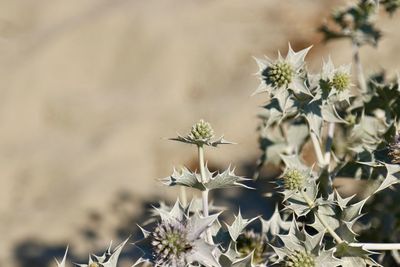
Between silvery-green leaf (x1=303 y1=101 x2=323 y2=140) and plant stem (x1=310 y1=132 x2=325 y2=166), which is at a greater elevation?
silvery-green leaf (x1=303 y1=101 x2=323 y2=140)

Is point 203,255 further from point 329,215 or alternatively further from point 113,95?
point 113,95

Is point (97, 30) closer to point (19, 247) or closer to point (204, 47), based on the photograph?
point (204, 47)

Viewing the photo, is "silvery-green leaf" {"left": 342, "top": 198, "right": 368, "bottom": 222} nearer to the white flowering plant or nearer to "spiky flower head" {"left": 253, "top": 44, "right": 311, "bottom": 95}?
the white flowering plant

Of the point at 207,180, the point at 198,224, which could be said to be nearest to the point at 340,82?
the point at 207,180

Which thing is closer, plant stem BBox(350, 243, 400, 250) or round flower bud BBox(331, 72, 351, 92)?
plant stem BBox(350, 243, 400, 250)

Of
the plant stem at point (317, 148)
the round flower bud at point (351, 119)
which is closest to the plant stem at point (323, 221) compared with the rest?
the plant stem at point (317, 148)

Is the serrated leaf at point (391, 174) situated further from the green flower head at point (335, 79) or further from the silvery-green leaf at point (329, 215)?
the green flower head at point (335, 79)

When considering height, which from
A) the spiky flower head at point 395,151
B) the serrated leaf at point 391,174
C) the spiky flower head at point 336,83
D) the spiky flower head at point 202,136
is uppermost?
the spiky flower head at point 336,83

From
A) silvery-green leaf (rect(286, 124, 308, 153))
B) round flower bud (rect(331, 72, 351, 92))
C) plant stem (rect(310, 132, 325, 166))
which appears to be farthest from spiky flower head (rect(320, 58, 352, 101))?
silvery-green leaf (rect(286, 124, 308, 153))
